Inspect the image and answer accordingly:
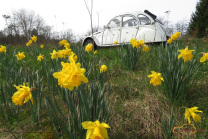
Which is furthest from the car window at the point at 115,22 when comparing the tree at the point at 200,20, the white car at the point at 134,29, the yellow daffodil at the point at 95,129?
the tree at the point at 200,20

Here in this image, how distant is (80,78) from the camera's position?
740 millimetres

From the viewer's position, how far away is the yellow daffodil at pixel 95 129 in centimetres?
65

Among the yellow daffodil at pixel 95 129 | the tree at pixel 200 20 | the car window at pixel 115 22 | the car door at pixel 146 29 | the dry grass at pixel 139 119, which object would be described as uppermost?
the tree at pixel 200 20

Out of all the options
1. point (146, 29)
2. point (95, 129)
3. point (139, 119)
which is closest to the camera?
point (95, 129)

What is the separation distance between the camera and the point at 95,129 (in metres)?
0.66

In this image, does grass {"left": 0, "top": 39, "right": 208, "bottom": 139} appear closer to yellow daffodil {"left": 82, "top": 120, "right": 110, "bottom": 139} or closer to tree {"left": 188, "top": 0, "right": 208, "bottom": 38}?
yellow daffodil {"left": 82, "top": 120, "right": 110, "bottom": 139}

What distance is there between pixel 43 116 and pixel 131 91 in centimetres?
121

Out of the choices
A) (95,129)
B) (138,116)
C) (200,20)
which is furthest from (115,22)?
(200,20)

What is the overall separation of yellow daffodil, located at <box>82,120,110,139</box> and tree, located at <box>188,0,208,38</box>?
740 inches

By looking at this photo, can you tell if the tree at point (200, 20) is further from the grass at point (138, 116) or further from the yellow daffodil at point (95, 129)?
the yellow daffodil at point (95, 129)

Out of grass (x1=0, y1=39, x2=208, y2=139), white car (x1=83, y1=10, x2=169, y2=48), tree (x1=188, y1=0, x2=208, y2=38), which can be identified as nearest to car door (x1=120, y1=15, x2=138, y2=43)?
white car (x1=83, y1=10, x2=169, y2=48)

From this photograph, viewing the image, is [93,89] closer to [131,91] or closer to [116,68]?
[131,91]

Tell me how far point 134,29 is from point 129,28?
28 centimetres

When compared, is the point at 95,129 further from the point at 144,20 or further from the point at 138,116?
the point at 144,20
